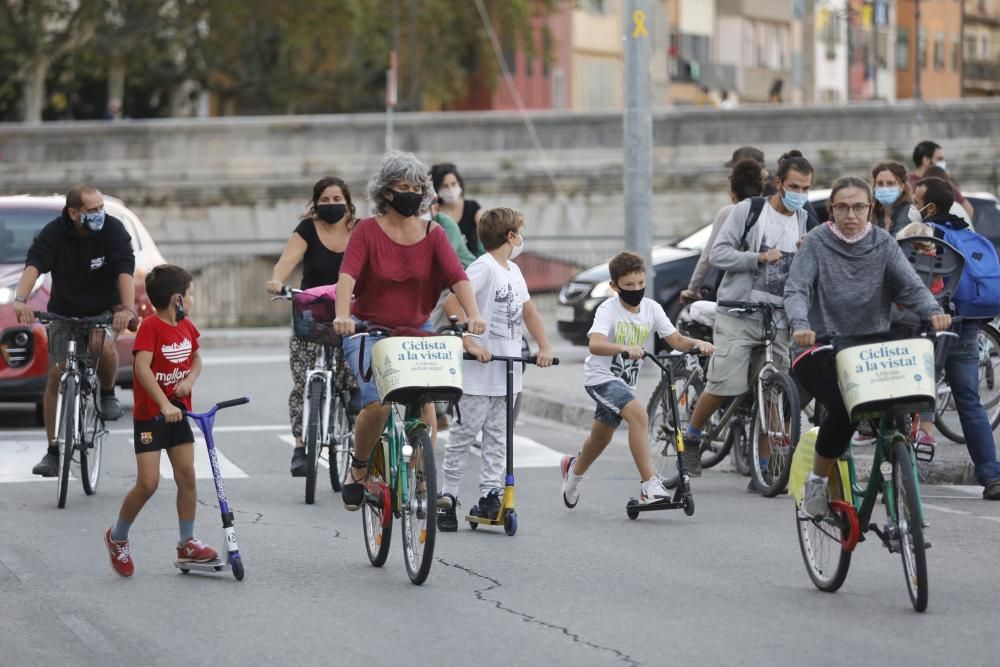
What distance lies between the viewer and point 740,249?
38.3 ft

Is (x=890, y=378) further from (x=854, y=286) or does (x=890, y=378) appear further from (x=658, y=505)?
(x=658, y=505)

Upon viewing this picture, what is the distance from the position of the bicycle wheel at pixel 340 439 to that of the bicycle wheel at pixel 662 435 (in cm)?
169

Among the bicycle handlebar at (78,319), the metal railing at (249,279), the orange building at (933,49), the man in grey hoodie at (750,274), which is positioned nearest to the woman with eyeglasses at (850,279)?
the man in grey hoodie at (750,274)

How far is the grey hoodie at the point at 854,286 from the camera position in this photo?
8.50 meters

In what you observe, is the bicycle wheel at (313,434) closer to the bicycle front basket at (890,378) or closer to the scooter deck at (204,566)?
A: the scooter deck at (204,566)

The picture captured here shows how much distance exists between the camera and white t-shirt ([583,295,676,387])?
33.5 feet

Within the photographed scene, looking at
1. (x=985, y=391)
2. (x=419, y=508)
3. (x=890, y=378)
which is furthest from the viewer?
(x=985, y=391)

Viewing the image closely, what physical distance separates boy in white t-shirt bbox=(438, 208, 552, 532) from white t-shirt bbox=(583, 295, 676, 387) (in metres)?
0.40

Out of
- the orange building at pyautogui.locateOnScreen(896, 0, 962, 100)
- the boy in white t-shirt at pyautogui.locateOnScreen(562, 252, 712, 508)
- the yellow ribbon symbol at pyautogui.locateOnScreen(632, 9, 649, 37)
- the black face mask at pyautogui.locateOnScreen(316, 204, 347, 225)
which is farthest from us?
the orange building at pyautogui.locateOnScreen(896, 0, 962, 100)

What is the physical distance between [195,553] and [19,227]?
7851 mm

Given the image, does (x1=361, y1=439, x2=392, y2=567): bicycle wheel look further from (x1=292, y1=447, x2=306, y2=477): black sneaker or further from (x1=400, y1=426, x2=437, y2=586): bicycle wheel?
(x1=292, y1=447, x2=306, y2=477): black sneaker

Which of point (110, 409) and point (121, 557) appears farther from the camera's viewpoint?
point (110, 409)

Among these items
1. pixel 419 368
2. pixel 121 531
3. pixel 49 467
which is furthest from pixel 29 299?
pixel 419 368

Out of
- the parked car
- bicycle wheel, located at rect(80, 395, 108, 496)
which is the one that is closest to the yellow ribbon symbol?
the parked car
